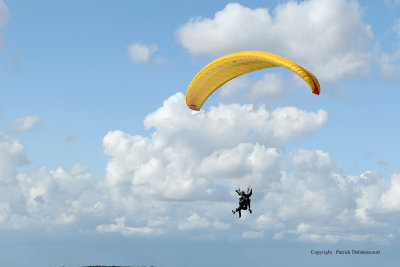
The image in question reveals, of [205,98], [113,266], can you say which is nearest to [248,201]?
[205,98]

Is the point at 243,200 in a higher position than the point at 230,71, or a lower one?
lower

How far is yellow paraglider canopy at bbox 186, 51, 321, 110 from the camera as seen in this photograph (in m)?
38.2

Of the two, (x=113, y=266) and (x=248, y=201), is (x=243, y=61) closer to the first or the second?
(x=248, y=201)

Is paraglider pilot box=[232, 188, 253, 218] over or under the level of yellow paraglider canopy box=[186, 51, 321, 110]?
under

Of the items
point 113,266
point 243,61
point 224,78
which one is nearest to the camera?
point 243,61

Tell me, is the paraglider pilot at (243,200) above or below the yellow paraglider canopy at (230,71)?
below

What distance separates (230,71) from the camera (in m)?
44.8

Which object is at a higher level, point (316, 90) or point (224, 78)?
point (224, 78)

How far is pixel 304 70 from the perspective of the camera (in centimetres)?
3775

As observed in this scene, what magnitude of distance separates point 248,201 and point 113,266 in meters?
18.7

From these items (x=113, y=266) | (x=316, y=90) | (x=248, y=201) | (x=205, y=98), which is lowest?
(x=113, y=266)

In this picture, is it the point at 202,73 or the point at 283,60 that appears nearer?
the point at 283,60

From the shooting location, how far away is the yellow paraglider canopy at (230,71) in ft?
125

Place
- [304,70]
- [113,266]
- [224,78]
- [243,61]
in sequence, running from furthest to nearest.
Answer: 1. [113,266]
2. [224,78]
3. [243,61]
4. [304,70]
